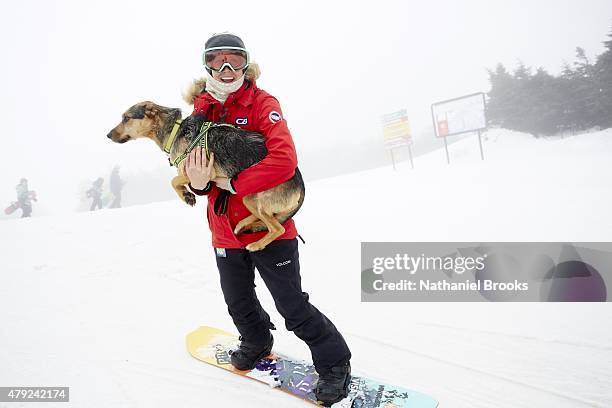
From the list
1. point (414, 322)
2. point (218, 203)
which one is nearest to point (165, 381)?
point (218, 203)

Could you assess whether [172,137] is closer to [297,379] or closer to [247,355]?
[247,355]

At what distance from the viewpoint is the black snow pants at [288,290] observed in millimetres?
2391

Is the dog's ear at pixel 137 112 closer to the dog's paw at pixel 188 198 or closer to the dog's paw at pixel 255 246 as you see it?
the dog's paw at pixel 188 198

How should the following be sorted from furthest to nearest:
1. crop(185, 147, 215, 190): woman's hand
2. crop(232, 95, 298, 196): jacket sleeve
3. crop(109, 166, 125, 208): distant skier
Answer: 1. crop(109, 166, 125, 208): distant skier
2. crop(185, 147, 215, 190): woman's hand
3. crop(232, 95, 298, 196): jacket sleeve

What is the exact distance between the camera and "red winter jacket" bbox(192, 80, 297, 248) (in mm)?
2100

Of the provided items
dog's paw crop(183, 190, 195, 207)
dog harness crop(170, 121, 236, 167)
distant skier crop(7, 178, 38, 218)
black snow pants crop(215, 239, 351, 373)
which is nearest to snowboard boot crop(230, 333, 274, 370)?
black snow pants crop(215, 239, 351, 373)

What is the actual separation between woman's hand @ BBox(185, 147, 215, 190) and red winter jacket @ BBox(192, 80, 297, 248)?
19 cm

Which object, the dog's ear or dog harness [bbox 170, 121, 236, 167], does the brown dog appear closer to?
dog harness [bbox 170, 121, 236, 167]

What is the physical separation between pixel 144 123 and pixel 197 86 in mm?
593

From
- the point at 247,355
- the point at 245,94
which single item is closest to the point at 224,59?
the point at 245,94

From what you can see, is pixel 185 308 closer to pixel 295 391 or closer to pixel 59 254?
pixel 295 391

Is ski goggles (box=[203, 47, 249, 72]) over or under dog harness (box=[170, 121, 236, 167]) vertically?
over

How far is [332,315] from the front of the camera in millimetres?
4027

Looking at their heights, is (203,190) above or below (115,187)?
below
